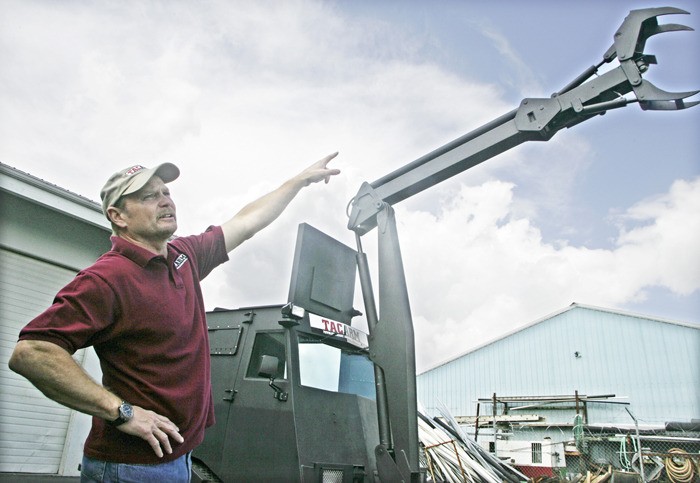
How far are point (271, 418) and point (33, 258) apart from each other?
14.4ft

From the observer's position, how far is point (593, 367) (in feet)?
58.5

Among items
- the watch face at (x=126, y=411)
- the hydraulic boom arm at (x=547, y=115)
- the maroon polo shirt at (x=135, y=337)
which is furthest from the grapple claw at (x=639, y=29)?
the watch face at (x=126, y=411)

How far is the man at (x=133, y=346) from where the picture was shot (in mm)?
1553

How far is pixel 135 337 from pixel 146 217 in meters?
0.52

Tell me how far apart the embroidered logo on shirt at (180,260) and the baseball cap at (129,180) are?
0.33 meters

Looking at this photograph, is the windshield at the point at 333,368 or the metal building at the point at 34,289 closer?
the windshield at the point at 333,368

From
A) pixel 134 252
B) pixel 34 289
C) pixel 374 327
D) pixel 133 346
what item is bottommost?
pixel 133 346

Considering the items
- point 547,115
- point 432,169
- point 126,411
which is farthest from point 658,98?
point 126,411

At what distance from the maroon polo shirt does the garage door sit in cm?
556

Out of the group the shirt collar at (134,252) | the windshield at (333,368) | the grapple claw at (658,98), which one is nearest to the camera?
the shirt collar at (134,252)

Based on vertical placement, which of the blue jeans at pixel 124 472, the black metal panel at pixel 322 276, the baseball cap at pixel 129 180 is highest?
the black metal panel at pixel 322 276

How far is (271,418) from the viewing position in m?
4.19

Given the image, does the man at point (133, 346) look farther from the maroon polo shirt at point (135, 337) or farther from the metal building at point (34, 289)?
the metal building at point (34, 289)

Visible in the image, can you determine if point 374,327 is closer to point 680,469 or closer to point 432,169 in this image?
point 432,169
